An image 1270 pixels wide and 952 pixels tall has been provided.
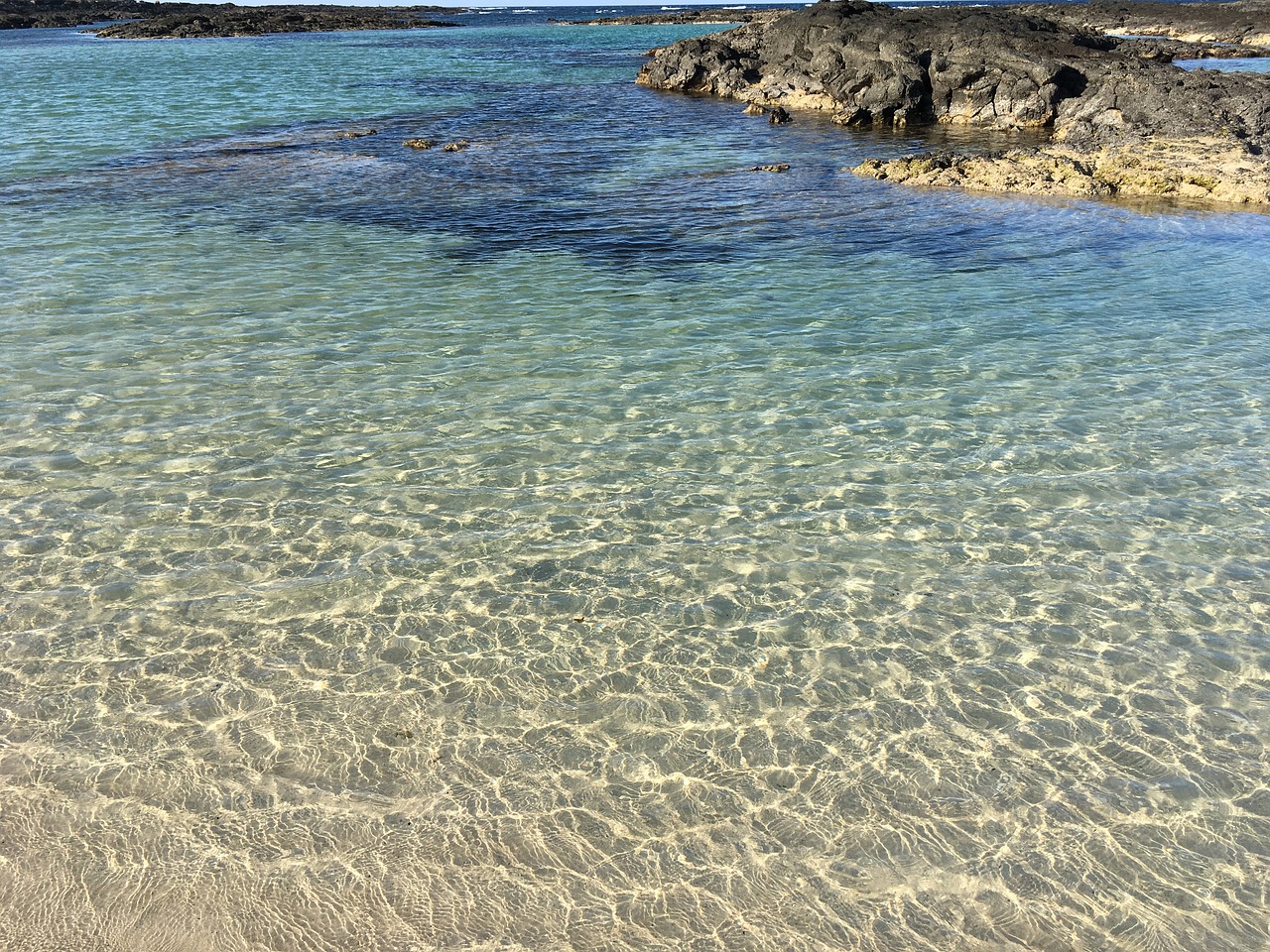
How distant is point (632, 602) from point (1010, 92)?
33.0 metres

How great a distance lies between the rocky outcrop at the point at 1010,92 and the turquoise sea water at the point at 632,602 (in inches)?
313

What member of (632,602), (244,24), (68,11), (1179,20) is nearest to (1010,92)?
(632,602)

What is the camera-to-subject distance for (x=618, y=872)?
5.18 meters

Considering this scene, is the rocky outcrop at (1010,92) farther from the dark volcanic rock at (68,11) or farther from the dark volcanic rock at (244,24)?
the dark volcanic rock at (68,11)

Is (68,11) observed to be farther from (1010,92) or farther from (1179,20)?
(1010,92)

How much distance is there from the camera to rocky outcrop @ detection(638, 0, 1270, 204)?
23.5 metres

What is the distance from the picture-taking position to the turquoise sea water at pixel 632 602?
5133 millimetres

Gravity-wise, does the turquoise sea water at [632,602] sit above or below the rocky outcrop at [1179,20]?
below

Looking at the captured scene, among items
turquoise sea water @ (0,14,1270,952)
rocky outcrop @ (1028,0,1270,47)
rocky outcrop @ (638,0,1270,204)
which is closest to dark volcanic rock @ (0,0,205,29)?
rocky outcrop @ (638,0,1270,204)

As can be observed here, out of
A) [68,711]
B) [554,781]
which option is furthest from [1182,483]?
[68,711]

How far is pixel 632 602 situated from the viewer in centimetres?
752

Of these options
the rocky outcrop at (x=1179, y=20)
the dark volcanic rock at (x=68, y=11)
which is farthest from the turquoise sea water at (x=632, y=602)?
the dark volcanic rock at (x=68, y=11)

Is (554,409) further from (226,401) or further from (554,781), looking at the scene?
(554,781)

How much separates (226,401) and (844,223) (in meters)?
14.1
